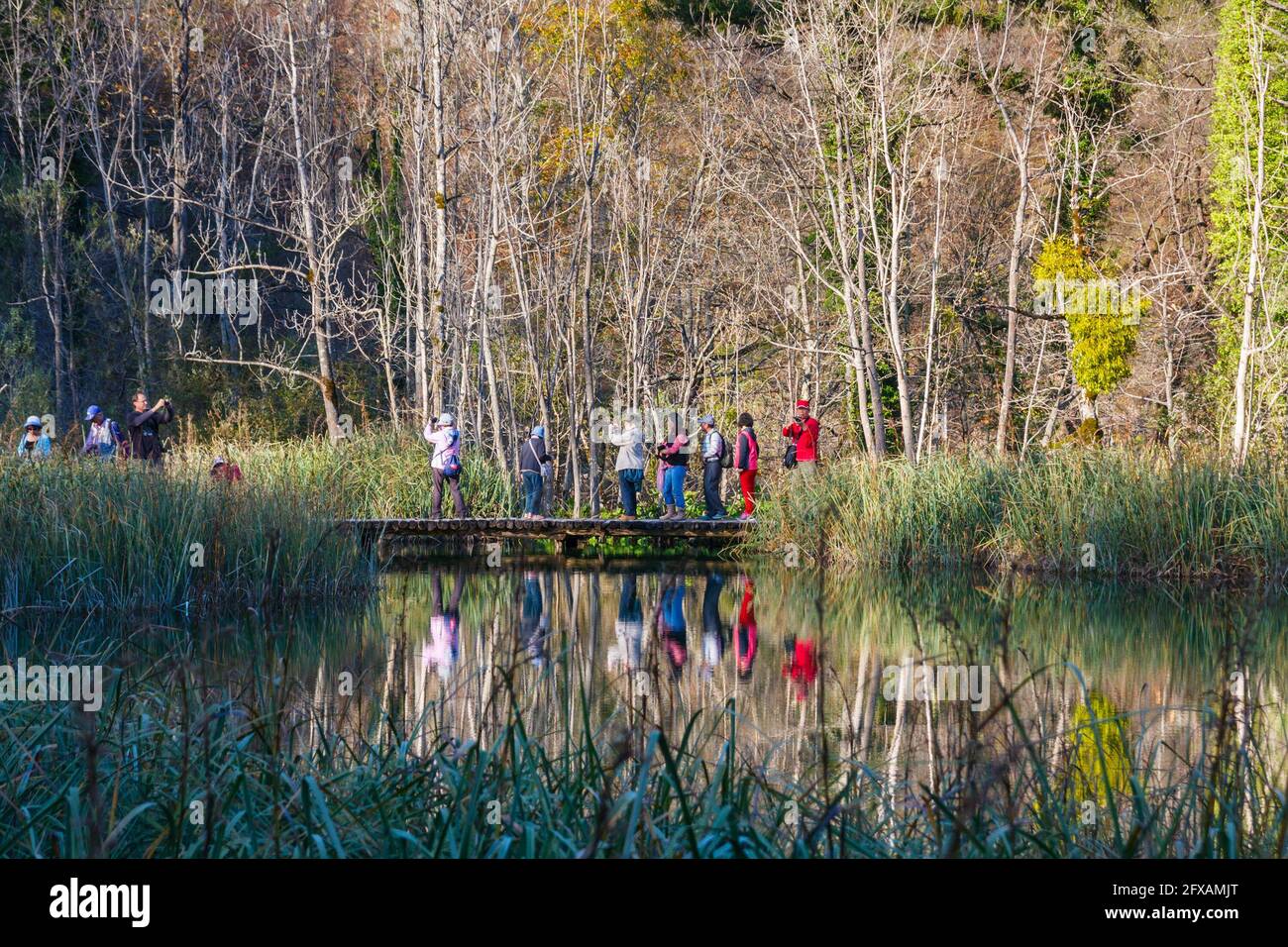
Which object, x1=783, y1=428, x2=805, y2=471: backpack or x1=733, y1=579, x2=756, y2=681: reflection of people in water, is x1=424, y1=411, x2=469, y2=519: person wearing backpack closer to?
x1=783, y1=428, x2=805, y2=471: backpack

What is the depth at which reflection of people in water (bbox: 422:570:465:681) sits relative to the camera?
347 inches

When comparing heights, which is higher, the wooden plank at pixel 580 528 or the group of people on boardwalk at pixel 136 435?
the group of people on boardwalk at pixel 136 435

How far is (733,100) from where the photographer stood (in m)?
24.2

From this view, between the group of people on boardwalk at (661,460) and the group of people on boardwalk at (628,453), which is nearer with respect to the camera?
the group of people on boardwalk at (628,453)

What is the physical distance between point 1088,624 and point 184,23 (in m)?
23.1

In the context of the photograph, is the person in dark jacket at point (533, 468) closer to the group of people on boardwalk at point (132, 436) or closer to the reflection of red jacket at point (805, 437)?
the reflection of red jacket at point (805, 437)

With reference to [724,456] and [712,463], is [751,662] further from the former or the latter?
[724,456]

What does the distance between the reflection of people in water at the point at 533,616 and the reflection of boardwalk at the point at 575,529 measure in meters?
2.37

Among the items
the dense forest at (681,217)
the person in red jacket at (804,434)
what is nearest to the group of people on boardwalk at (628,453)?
the person in red jacket at (804,434)

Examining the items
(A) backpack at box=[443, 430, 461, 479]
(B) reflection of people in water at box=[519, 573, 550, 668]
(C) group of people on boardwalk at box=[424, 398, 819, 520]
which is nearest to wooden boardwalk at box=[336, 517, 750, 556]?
(C) group of people on boardwalk at box=[424, 398, 819, 520]

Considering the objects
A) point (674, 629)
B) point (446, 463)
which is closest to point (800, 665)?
point (674, 629)

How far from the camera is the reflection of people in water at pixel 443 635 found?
347 inches
